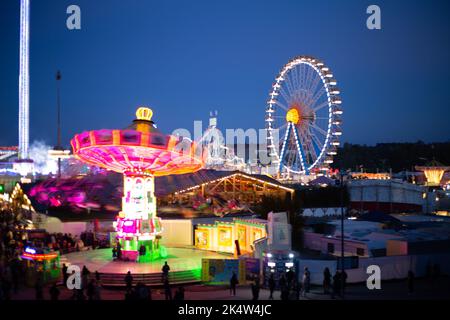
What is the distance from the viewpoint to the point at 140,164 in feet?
68.7

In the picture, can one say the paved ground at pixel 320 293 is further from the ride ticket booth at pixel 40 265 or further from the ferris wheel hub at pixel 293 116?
the ferris wheel hub at pixel 293 116

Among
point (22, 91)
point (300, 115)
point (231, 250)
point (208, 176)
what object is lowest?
point (231, 250)

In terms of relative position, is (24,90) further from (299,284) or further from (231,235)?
(299,284)

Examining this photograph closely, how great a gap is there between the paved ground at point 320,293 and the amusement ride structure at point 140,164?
3842 mm

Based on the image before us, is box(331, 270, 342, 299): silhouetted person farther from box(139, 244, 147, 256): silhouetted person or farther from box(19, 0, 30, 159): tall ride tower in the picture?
box(19, 0, 30, 159): tall ride tower

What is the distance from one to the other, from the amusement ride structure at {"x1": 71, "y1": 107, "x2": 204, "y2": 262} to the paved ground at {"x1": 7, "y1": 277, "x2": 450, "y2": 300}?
12.6ft

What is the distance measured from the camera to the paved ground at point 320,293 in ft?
49.9

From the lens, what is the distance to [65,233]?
26031 mm

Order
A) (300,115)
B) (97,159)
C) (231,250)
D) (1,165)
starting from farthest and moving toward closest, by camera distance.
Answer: (1,165)
(300,115)
(231,250)
(97,159)

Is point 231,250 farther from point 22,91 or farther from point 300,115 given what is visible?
point 22,91

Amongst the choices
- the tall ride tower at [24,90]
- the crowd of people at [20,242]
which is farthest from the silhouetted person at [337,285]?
the tall ride tower at [24,90]

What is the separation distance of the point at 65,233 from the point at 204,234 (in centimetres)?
700
